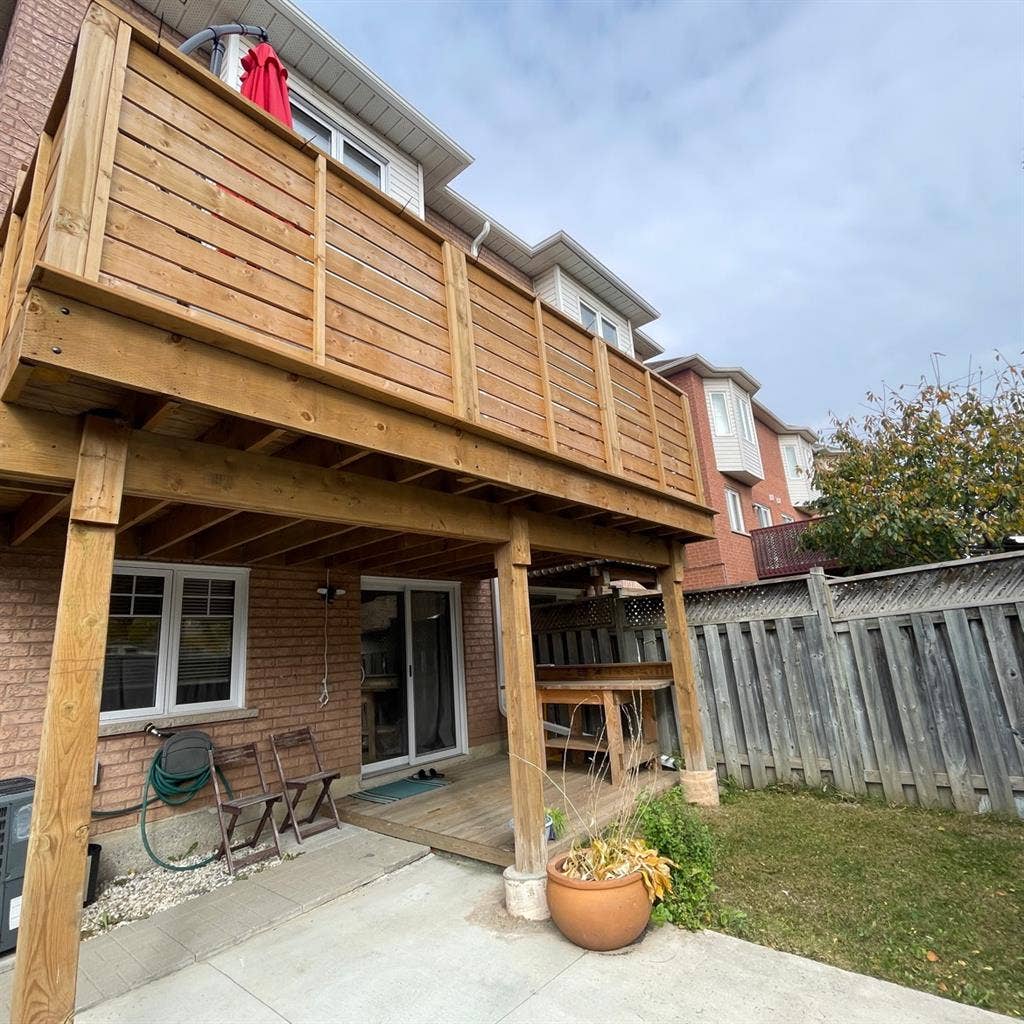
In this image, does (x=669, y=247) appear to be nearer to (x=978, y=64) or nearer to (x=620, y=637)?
(x=978, y=64)

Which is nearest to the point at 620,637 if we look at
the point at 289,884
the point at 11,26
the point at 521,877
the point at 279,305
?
the point at 521,877

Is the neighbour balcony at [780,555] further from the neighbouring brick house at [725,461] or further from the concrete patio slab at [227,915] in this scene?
the concrete patio slab at [227,915]

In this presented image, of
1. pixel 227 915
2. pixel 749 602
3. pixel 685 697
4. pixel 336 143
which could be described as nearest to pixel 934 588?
pixel 749 602

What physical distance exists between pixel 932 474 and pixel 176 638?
32.8 feet

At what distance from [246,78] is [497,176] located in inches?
311

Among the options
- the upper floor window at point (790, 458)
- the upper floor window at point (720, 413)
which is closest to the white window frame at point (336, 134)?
the upper floor window at point (720, 413)

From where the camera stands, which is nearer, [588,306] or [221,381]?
[221,381]

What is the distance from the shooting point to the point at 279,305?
8.61ft

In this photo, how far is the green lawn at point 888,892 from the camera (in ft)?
9.12

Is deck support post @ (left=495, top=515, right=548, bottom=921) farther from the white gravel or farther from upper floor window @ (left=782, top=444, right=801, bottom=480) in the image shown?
upper floor window @ (left=782, top=444, right=801, bottom=480)

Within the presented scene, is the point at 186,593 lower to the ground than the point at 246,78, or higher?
lower

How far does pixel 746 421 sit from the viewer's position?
53.6 feet

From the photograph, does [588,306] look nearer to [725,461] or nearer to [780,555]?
[725,461]

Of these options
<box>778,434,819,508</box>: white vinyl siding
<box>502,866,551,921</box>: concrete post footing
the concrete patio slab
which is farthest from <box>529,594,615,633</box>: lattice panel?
<box>778,434,819,508</box>: white vinyl siding
